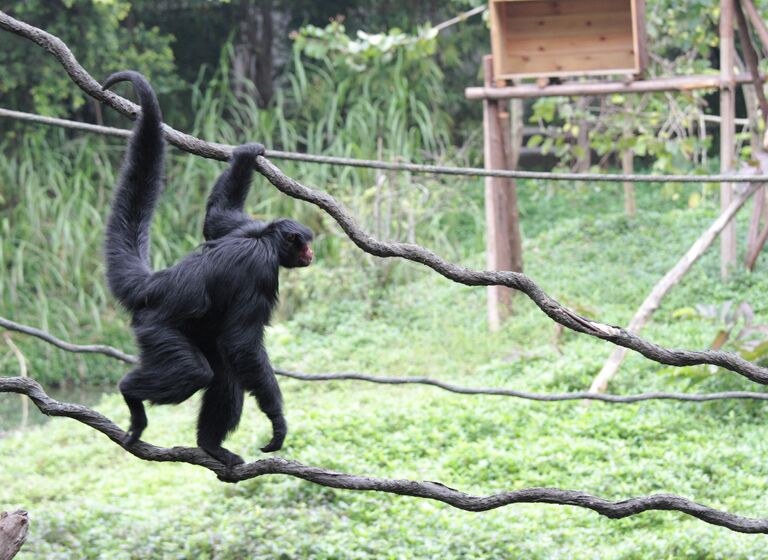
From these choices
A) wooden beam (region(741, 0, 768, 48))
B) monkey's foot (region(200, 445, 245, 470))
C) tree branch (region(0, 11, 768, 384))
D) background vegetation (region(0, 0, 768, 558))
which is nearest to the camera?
tree branch (region(0, 11, 768, 384))

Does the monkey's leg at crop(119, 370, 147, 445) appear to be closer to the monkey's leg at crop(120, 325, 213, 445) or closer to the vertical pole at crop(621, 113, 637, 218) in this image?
the monkey's leg at crop(120, 325, 213, 445)

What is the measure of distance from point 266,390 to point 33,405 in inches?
304

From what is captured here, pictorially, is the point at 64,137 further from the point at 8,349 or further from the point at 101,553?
the point at 101,553

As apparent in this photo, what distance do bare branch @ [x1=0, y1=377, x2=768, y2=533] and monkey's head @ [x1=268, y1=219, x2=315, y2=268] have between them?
76 centimetres

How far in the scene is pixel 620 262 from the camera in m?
10.7

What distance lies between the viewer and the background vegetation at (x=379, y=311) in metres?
5.64

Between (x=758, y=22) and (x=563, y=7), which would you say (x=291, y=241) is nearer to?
(x=758, y=22)

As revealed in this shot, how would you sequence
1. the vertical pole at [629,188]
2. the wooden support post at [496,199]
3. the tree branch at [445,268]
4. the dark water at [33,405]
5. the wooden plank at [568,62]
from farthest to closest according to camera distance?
the vertical pole at [629,188]
the dark water at [33,405]
the wooden support post at [496,199]
the wooden plank at [568,62]
the tree branch at [445,268]

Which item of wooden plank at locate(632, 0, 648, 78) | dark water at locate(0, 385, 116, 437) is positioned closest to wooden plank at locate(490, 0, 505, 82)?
wooden plank at locate(632, 0, 648, 78)

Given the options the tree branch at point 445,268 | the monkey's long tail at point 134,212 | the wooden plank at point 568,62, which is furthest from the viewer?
the wooden plank at point 568,62

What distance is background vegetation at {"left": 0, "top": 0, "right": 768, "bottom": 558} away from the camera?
5.64m

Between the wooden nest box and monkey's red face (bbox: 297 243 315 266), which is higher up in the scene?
the wooden nest box

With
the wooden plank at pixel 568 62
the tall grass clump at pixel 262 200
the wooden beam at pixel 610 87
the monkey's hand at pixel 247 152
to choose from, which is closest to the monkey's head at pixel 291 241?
the monkey's hand at pixel 247 152

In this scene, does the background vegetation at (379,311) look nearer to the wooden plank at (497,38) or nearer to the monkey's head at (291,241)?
the wooden plank at (497,38)
